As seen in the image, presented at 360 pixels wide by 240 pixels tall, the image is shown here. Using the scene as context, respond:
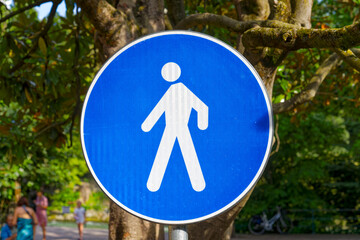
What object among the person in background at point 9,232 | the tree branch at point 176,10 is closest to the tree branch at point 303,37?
the tree branch at point 176,10

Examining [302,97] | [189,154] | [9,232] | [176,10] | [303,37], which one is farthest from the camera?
[9,232]

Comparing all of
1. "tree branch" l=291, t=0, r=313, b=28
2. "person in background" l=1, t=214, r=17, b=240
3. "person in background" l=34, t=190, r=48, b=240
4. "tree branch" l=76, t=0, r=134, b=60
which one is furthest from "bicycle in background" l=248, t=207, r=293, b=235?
"tree branch" l=76, t=0, r=134, b=60

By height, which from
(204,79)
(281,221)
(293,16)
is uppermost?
(293,16)

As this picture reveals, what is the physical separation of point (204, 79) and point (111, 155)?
0.47 m

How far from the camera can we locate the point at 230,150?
221cm

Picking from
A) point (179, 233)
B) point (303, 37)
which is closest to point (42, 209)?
point (303, 37)

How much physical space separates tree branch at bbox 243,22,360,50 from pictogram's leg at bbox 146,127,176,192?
1.06 meters

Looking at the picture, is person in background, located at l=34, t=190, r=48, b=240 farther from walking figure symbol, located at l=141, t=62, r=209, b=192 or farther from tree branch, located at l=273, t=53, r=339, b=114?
walking figure symbol, located at l=141, t=62, r=209, b=192

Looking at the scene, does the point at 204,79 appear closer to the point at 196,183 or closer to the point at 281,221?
the point at 196,183

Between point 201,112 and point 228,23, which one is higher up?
point 228,23

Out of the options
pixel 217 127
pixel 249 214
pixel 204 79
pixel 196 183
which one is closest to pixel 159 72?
pixel 204 79

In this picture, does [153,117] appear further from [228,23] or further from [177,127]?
[228,23]

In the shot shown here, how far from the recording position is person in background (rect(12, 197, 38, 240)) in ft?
39.7

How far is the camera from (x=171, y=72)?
232 centimetres
